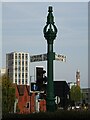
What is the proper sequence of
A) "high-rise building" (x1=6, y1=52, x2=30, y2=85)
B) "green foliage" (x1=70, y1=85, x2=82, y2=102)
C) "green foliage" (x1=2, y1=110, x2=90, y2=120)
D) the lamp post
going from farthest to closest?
"green foliage" (x1=70, y1=85, x2=82, y2=102), "high-rise building" (x1=6, y1=52, x2=30, y2=85), the lamp post, "green foliage" (x1=2, y1=110, x2=90, y2=120)

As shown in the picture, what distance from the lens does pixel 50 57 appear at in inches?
982

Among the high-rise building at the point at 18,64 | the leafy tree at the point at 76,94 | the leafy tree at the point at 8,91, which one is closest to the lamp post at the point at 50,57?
the leafy tree at the point at 8,91

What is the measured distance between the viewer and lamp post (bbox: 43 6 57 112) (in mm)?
24812

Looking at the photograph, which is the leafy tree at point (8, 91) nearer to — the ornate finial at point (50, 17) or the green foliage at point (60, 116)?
the ornate finial at point (50, 17)

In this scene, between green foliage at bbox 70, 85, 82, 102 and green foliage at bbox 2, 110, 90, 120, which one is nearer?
green foliage at bbox 2, 110, 90, 120

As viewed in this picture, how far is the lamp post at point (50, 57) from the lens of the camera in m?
24.8

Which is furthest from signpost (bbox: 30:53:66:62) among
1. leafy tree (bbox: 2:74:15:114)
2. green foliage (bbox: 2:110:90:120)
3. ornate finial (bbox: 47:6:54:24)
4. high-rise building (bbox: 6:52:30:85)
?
high-rise building (bbox: 6:52:30:85)

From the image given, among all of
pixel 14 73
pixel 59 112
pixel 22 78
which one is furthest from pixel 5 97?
pixel 22 78

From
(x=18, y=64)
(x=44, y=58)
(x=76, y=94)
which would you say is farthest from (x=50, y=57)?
(x=76, y=94)

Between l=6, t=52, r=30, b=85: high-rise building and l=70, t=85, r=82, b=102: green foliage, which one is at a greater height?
l=6, t=52, r=30, b=85: high-rise building

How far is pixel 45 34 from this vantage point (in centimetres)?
2609

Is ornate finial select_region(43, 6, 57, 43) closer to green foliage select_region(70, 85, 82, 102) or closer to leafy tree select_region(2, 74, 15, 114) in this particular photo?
leafy tree select_region(2, 74, 15, 114)

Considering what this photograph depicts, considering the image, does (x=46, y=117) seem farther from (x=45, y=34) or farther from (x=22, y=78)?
(x=22, y=78)

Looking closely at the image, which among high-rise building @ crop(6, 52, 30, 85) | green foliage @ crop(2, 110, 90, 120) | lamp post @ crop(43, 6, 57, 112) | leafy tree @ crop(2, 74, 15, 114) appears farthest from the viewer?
high-rise building @ crop(6, 52, 30, 85)
